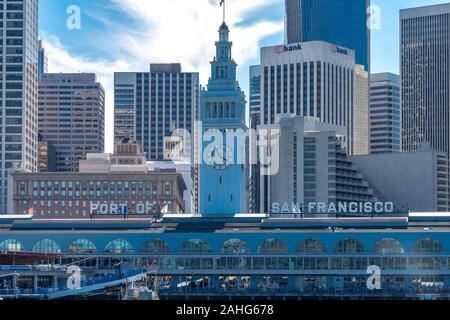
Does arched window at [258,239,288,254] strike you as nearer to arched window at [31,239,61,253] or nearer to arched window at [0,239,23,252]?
arched window at [31,239,61,253]

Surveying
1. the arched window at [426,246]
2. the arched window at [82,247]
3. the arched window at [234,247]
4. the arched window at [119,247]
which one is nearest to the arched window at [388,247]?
the arched window at [426,246]

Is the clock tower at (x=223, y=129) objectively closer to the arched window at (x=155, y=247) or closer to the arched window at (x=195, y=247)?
the arched window at (x=155, y=247)

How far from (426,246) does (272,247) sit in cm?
1504

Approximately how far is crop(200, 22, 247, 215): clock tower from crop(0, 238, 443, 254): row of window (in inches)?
851

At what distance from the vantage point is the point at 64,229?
117 meters

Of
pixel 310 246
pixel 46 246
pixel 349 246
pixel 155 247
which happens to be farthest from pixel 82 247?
pixel 349 246

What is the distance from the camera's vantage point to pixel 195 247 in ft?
360

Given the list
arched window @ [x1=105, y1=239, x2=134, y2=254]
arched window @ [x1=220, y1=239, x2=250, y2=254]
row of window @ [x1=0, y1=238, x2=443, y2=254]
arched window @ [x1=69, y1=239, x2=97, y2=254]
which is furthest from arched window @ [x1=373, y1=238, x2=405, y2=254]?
arched window @ [x1=69, y1=239, x2=97, y2=254]

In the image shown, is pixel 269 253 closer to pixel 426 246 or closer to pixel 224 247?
pixel 224 247

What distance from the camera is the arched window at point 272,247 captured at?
10850 cm

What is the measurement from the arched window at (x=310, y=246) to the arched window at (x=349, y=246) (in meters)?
1.55

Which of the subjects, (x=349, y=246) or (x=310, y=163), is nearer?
(x=349, y=246)

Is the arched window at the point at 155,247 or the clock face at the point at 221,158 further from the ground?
the clock face at the point at 221,158
